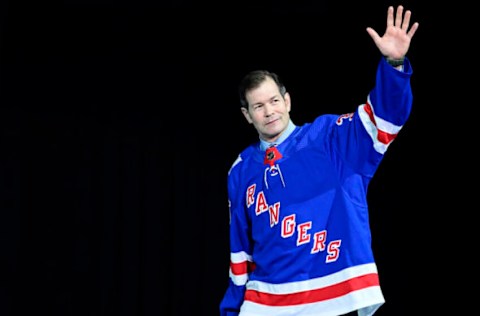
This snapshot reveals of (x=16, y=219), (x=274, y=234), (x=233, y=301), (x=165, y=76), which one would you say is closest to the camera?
(x=274, y=234)

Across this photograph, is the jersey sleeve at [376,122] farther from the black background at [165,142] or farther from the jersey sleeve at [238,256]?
the black background at [165,142]

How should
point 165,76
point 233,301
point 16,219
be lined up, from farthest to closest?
point 165,76 → point 16,219 → point 233,301

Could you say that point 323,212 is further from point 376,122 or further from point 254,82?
point 254,82

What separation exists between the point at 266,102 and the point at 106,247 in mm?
1705

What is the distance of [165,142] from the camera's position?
4.03m

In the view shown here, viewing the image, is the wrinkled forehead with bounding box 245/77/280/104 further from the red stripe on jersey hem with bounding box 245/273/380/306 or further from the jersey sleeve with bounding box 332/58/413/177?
the red stripe on jersey hem with bounding box 245/273/380/306

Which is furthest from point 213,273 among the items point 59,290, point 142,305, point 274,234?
point 274,234

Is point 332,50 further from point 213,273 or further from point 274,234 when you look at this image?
point 274,234


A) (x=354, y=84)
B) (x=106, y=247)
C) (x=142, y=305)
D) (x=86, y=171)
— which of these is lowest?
(x=142, y=305)

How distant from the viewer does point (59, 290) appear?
12.7 feet

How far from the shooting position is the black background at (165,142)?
153 inches

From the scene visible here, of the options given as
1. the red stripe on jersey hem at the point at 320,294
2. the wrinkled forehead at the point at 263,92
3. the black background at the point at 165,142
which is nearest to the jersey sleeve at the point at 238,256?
the red stripe on jersey hem at the point at 320,294

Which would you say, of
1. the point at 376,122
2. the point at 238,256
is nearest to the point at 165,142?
the point at 238,256

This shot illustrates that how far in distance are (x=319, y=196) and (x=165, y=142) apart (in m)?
1.78
